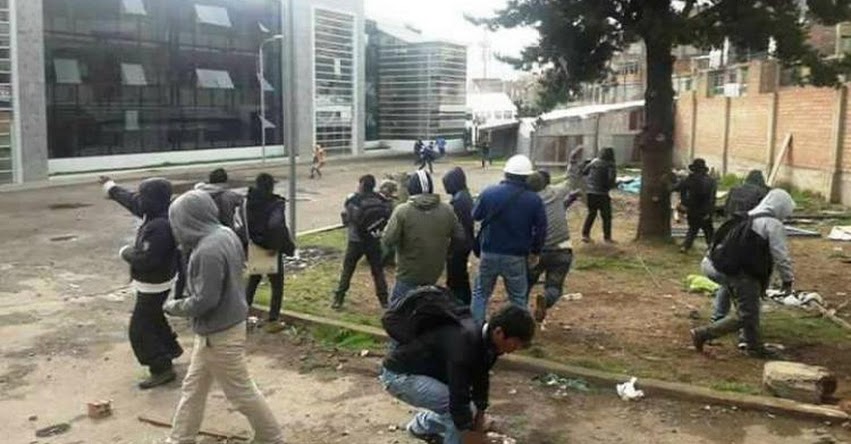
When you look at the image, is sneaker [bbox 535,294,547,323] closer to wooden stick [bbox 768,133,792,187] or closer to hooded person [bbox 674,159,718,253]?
hooded person [bbox 674,159,718,253]

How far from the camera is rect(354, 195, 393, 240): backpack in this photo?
8.05 metres

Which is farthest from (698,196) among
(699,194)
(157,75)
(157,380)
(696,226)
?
(157,75)

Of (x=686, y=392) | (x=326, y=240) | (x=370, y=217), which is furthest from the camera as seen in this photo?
(x=326, y=240)

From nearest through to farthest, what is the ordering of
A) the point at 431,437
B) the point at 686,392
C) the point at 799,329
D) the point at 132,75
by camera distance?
the point at 431,437 → the point at 686,392 → the point at 799,329 → the point at 132,75

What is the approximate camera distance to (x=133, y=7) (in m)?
31.7

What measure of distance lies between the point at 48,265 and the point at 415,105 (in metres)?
35.9

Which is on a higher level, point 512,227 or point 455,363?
point 512,227

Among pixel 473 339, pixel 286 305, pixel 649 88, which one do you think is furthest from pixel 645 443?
pixel 649 88

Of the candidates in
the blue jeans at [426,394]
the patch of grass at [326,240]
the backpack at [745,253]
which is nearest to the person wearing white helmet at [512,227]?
the backpack at [745,253]

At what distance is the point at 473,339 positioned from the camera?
3625mm

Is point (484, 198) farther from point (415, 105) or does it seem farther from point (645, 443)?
point (415, 105)

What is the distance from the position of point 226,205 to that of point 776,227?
494 cm

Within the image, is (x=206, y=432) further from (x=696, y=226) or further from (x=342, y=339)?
(x=696, y=226)

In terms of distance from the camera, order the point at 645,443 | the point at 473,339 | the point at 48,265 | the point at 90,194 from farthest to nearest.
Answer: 1. the point at 90,194
2. the point at 48,265
3. the point at 645,443
4. the point at 473,339
